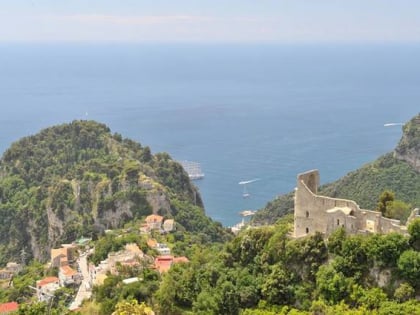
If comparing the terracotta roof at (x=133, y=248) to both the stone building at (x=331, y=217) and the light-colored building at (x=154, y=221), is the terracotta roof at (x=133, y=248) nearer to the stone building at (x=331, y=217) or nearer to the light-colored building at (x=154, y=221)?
the light-colored building at (x=154, y=221)

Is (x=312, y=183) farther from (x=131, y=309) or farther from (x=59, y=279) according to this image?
Result: (x=59, y=279)

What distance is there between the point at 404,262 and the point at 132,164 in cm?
4272

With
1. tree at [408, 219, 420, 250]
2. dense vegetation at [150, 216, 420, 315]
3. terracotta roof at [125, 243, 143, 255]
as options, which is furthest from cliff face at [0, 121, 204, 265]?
tree at [408, 219, 420, 250]

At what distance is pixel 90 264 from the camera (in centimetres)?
4353

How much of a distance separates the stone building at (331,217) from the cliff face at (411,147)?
5353 cm

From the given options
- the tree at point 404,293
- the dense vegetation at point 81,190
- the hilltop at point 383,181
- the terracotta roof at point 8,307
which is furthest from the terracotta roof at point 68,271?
the hilltop at point 383,181

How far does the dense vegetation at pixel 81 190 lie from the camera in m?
57.8

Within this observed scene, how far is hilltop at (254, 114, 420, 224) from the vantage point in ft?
238

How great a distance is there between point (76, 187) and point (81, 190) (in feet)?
3.03

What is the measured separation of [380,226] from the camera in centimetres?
2547

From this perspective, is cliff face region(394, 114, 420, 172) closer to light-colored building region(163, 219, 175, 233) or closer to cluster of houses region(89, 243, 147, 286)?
light-colored building region(163, 219, 175, 233)

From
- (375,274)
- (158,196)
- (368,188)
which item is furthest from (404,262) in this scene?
(368,188)

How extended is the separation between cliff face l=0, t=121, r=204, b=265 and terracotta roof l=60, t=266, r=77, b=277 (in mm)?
10637

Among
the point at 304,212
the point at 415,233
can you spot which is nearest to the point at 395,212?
Result: the point at 415,233
